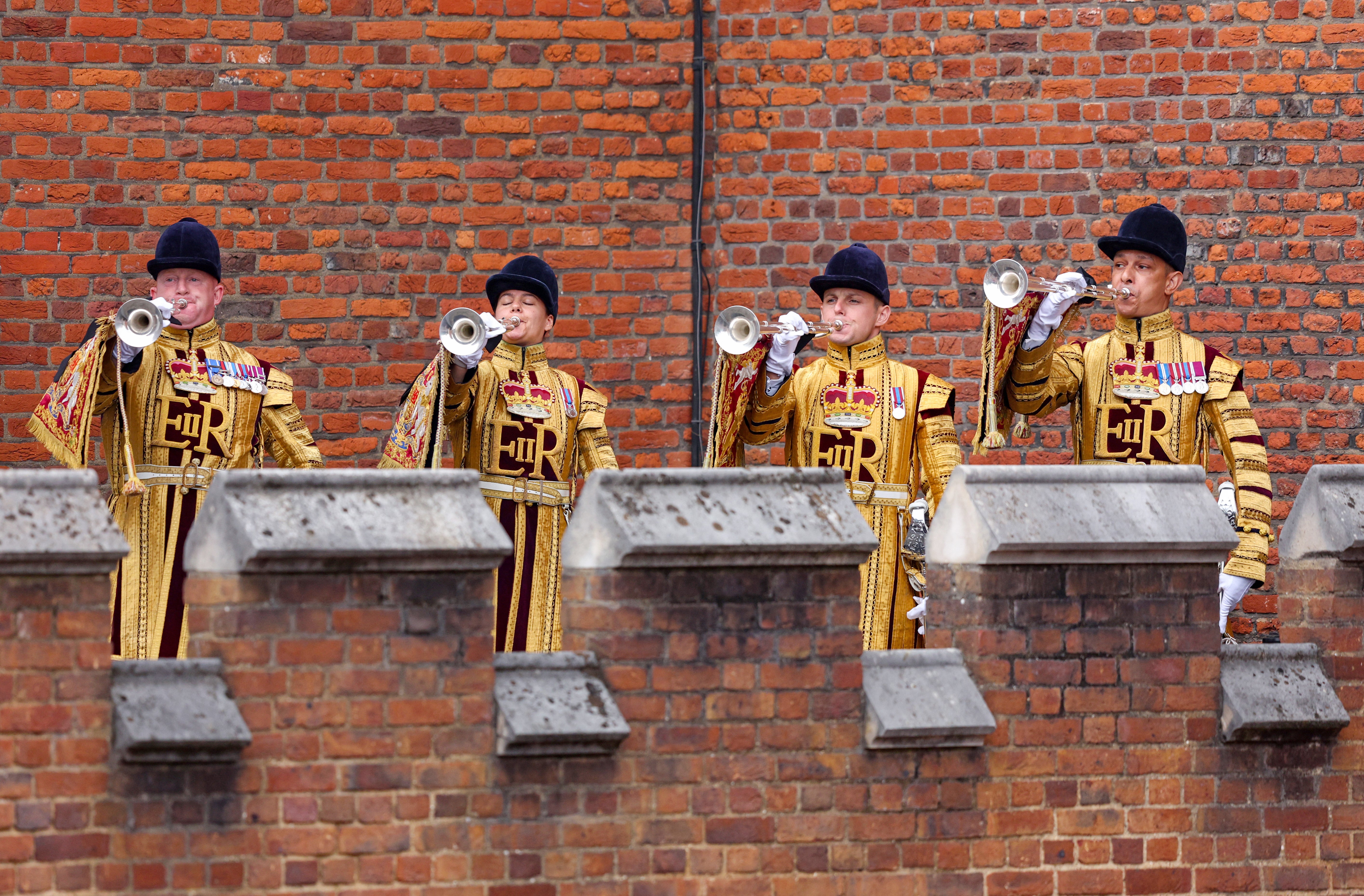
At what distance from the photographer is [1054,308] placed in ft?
20.1

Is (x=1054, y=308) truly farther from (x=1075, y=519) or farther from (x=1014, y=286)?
(x=1075, y=519)

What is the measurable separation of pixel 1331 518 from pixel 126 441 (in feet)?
11.8

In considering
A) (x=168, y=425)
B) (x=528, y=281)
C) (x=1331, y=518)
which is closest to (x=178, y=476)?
(x=168, y=425)

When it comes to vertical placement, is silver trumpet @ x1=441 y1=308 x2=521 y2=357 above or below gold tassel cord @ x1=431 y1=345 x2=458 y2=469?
above

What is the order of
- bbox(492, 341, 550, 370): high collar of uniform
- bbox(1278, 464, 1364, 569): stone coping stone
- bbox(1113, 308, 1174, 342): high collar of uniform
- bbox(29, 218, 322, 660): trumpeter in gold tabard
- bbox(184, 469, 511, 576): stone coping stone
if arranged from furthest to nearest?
bbox(492, 341, 550, 370): high collar of uniform < bbox(1113, 308, 1174, 342): high collar of uniform < bbox(29, 218, 322, 660): trumpeter in gold tabard < bbox(1278, 464, 1364, 569): stone coping stone < bbox(184, 469, 511, 576): stone coping stone

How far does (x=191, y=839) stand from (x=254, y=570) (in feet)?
2.08

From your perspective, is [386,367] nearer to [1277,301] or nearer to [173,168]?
[173,168]

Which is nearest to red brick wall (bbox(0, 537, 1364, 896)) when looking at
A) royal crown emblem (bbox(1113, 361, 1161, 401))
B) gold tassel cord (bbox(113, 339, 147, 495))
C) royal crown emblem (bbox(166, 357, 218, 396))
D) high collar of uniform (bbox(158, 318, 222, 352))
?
royal crown emblem (bbox(1113, 361, 1161, 401))

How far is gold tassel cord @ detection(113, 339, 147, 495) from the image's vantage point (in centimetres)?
599

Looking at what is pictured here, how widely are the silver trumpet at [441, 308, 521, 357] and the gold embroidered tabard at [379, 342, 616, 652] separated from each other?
1.51ft

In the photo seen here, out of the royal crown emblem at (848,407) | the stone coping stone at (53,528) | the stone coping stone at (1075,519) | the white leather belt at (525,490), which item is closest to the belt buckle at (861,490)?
the royal crown emblem at (848,407)

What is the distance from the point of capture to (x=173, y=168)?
8055 mm

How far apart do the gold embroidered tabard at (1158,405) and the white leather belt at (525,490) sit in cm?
157

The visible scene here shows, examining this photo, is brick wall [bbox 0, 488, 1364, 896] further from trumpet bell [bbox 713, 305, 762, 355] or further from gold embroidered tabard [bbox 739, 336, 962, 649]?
gold embroidered tabard [bbox 739, 336, 962, 649]
